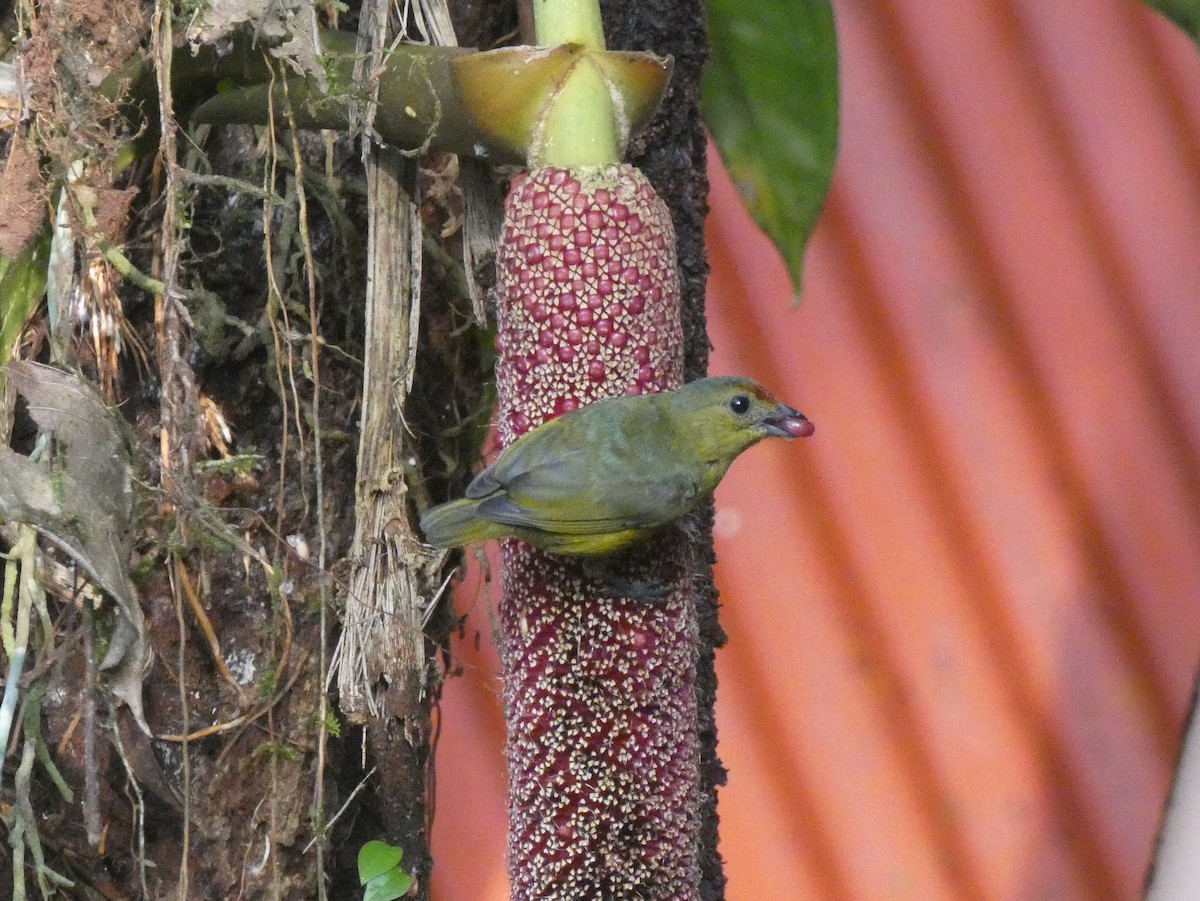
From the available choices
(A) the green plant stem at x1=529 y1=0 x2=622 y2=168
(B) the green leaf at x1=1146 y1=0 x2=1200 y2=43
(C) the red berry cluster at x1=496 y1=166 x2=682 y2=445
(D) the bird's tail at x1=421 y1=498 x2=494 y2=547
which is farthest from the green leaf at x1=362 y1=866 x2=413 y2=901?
(B) the green leaf at x1=1146 y1=0 x2=1200 y2=43

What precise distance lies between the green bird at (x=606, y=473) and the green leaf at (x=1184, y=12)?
558 millimetres

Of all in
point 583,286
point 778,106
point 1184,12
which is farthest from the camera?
point 778,106

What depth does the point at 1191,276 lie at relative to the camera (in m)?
1.80

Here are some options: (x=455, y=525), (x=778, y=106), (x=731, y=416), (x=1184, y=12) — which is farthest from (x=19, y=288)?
(x=1184, y=12)

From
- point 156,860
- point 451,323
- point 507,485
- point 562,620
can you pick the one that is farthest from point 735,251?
point 156,860

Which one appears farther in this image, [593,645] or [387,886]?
[387,886]

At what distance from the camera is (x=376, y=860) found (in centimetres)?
113

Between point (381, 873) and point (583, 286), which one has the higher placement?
point (583, 286)

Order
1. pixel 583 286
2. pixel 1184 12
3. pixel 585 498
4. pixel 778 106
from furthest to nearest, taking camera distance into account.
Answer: pixel 778 106, pixel 1184 12, pixel 585 498, pixel 583 286

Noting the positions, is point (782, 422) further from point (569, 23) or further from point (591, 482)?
point (569, 23)

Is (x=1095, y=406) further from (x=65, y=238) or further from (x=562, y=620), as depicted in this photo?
(x=65, y=238)

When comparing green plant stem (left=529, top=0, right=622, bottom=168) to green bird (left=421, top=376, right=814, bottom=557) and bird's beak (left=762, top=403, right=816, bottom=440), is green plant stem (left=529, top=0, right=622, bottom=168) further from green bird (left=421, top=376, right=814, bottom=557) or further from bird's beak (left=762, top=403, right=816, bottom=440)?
bird's beak (left=762, top=403, right=816, bottom=440)

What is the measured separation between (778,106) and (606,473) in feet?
1.78

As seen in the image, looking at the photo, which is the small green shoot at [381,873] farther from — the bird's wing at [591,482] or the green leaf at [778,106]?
the green leaf at [778,106]
